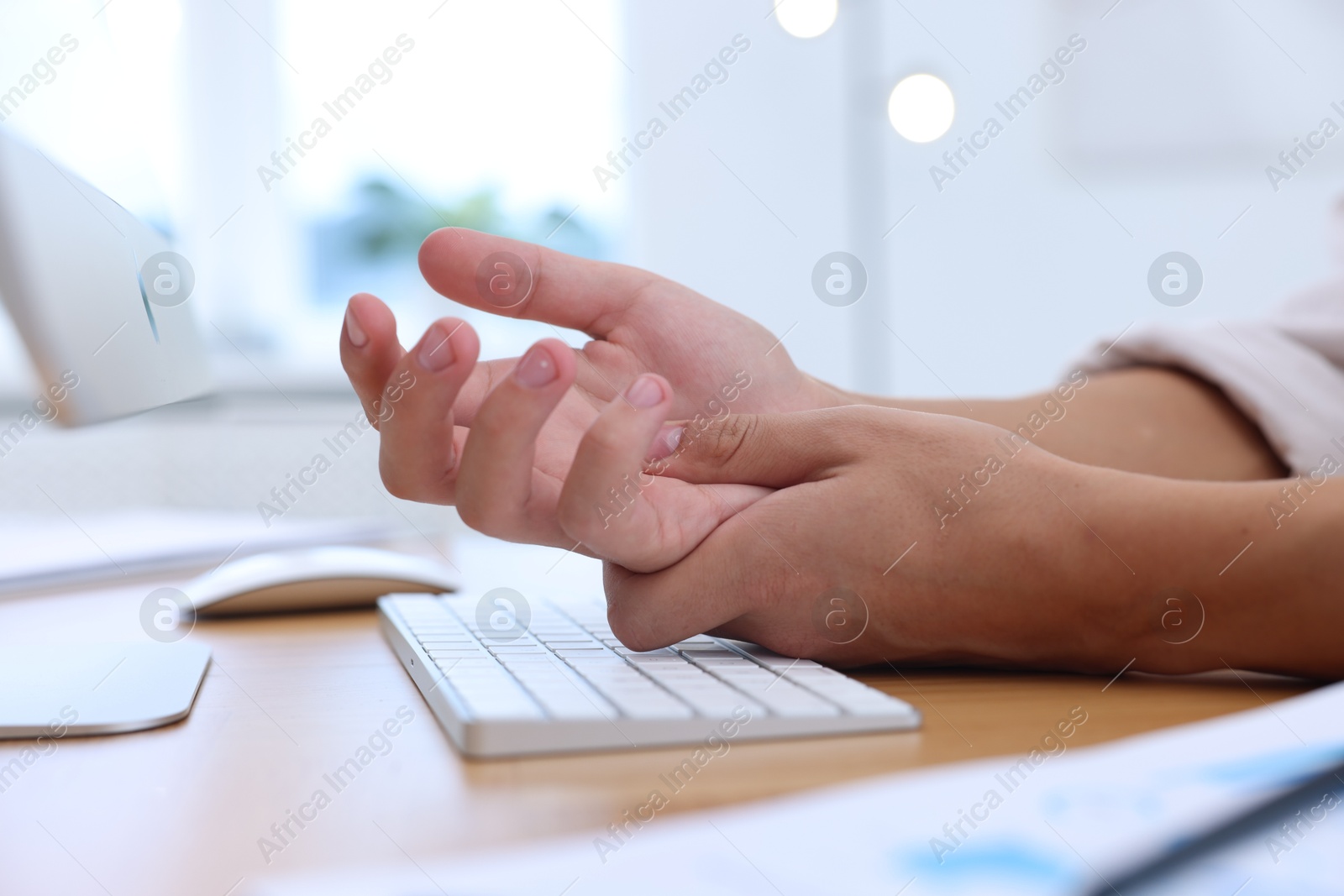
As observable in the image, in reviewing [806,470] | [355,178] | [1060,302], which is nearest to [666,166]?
[355,178]

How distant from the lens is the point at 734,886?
0.73 ft

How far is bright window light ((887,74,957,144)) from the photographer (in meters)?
2.27

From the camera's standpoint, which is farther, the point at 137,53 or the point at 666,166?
the point at 666,166

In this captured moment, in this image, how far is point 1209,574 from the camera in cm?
50

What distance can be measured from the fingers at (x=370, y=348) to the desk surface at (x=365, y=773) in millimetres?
145

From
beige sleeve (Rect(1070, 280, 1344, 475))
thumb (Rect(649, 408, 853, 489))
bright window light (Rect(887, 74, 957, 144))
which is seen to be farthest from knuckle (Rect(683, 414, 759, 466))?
bright window light (Rect(887, 74, 957, 144))

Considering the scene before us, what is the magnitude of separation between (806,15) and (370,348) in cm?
209

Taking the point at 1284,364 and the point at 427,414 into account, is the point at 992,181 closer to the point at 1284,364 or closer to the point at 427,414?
the point at 1284,364

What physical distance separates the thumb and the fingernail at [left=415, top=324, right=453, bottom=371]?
13 cm

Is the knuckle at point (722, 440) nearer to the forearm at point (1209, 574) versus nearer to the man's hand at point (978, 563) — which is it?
the man's hand at point (978, 563)

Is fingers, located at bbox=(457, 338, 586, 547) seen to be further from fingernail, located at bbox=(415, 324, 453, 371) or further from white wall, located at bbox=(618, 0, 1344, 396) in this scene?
white wall, located at bbox=(618, 0, 1344, 396)

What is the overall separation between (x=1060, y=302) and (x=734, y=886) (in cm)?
248

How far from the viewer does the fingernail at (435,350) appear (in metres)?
0.46

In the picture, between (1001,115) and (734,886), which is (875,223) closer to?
(1001,115)
